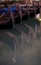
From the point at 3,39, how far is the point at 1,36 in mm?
390

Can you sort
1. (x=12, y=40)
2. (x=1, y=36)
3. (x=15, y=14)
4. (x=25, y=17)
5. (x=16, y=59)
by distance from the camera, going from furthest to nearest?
(x=25, y=17) → (x=15, y=14) → (x=1, y=36) → (x=12, y=40) → (x=16, y=59)

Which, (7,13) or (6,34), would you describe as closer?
(6,34)

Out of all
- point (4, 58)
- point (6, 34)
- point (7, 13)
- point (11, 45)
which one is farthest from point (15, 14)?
point (4, 58)

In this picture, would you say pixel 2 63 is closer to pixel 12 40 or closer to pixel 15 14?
pixel 12 40

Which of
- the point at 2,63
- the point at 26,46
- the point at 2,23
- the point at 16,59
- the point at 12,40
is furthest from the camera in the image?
the point at 2,23

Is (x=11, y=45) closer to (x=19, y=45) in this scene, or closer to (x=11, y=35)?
(x=19, y=45)

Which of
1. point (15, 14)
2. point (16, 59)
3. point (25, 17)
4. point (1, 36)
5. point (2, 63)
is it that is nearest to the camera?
point (2, 63)

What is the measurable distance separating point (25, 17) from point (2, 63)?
5.53 meters

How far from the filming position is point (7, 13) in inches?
266

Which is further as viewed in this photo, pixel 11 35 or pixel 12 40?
pixel 11 35

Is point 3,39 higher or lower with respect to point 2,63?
lower

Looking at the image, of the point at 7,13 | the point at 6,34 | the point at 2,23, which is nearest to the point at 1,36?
the point at 6,34

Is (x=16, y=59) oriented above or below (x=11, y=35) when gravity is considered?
above

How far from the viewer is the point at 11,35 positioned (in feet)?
19.2
